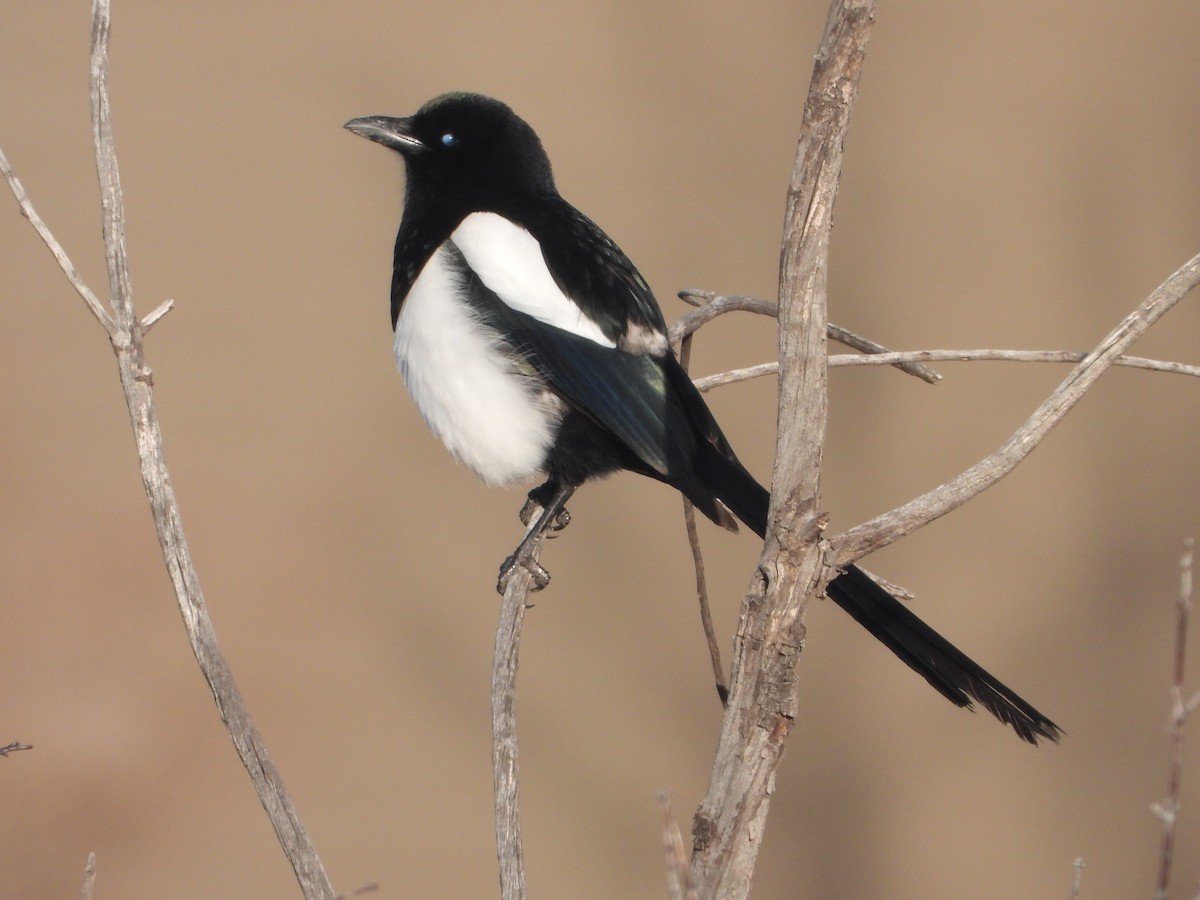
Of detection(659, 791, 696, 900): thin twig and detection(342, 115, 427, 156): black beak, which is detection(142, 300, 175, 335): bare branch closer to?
detection(659, 791, 696, 900): thin twig

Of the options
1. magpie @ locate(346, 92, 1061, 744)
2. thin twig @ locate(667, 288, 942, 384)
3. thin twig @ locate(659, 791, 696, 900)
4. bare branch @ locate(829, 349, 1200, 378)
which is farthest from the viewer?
magpie @ locate(346, 92, 1061, 744)

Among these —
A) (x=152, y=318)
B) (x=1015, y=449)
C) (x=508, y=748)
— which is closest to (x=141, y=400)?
(x=152, y=318)

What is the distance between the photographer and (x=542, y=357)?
1.37 m

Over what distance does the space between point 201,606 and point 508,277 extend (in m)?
0.66

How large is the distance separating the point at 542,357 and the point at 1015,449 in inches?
27.4

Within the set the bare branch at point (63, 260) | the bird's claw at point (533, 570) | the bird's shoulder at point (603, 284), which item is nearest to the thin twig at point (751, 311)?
the bird's shoulder at point (603, 284)

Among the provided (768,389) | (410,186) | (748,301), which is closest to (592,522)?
(768,389)

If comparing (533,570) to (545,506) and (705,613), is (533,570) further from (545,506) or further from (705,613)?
(705,613)

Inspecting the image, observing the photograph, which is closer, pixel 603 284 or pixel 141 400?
pixel 141 400

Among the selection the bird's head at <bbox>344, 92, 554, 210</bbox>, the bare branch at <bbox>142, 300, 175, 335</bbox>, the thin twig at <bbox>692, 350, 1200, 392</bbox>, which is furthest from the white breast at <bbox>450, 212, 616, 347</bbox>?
the bare branch at <bbox>142, 300, 175, 335</bbox>

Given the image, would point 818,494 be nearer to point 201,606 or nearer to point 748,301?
point 201,606

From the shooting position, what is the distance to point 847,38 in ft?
2.15

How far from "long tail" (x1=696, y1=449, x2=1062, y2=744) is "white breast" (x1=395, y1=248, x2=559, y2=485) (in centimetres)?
47

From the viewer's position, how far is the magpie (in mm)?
1289
